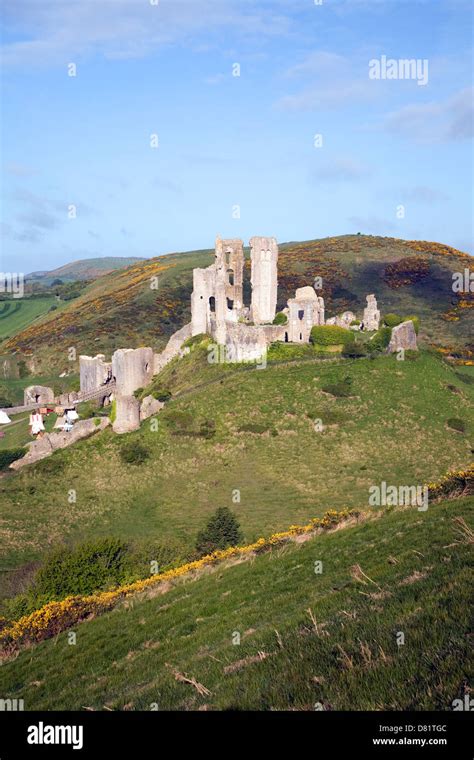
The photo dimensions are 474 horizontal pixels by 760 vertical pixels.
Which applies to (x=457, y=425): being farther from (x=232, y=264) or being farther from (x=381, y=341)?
(x=232, y=264)

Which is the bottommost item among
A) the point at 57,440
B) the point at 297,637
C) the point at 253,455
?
the point at 253,455

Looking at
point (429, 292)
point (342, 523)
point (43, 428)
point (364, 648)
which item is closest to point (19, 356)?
point (43, 428)

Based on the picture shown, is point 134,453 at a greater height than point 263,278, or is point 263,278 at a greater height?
point 263,278

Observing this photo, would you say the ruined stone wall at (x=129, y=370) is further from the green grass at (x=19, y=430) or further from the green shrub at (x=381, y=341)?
the green shrub at (x=381, y=341)

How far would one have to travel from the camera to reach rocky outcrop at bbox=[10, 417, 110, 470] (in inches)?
2015

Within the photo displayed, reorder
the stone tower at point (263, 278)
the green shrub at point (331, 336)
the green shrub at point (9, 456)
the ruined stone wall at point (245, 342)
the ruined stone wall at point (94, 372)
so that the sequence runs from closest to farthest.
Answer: the green shrub at point (9, 456), the ruined stone wall at point (245, 342), the green shrub at point (331, 336), the stone tower at point (263, 278), the ruined stone wall at point (94, 372)

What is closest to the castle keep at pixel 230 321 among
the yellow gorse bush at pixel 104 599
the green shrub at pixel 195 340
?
the green shrub at pixel 195 340

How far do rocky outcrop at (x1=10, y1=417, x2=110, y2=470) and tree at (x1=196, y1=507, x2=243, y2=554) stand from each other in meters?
19.8

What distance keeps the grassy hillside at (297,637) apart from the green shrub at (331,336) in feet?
109

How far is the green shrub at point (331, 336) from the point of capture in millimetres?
58938

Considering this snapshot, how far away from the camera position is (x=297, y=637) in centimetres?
1468

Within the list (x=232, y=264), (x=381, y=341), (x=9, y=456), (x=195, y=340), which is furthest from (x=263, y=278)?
(x=9, y=456)

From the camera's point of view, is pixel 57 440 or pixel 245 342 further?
pixel 245 342

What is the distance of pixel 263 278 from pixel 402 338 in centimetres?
1423
